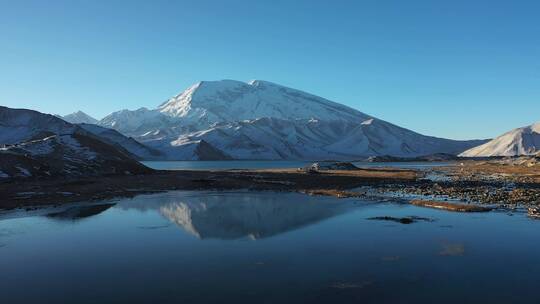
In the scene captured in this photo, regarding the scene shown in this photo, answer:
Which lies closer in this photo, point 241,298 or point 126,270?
point 241,298

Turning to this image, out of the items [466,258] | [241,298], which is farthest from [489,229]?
[241,298]

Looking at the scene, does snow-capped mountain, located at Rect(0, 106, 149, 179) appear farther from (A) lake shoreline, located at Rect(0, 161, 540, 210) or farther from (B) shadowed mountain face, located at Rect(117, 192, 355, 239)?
(B) shadowed mountain face, located at Rect(117, 192, 355, 239)

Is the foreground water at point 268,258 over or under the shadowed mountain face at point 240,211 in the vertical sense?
under

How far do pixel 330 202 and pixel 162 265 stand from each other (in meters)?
33.2

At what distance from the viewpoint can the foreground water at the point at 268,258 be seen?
21.0 metres

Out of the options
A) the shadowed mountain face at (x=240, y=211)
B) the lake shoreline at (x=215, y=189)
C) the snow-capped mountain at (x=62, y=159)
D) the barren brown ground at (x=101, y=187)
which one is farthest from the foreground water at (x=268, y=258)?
the snow-capped mountain at (x=62, y=159)

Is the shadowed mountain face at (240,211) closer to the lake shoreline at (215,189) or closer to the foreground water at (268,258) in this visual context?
the foreground water at (268,258)

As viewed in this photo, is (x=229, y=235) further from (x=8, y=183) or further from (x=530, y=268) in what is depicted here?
(x=8, y=183)

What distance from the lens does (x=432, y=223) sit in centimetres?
3909

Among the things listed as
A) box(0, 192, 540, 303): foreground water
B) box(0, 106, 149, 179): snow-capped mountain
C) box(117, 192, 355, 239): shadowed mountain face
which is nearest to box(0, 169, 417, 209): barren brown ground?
box(0, 106, 149, 179): snow-capped mountain

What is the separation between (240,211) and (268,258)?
22.0 meters

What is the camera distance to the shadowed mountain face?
125ft

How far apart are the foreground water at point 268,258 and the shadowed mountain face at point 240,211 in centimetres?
29

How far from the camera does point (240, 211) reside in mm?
49469
